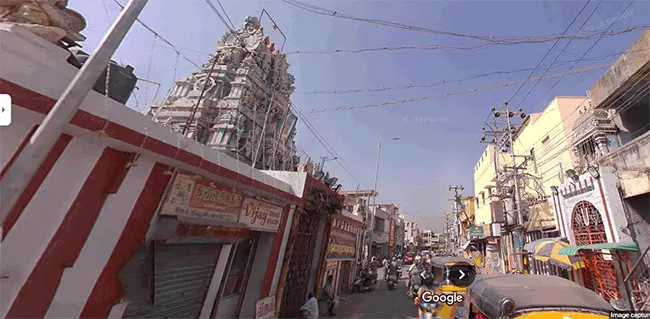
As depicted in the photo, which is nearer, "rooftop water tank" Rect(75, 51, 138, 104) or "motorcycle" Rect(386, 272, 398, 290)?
"rooftop water tank" Rect(75, 51, 138, 104)

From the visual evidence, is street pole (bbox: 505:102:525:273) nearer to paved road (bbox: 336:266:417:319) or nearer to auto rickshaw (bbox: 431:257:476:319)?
paved road (bbox: 336:266:417:319)

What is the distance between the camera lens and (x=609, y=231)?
9.80 meters

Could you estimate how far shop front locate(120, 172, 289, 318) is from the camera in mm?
4398

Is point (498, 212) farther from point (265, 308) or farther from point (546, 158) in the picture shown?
point (265, 308)

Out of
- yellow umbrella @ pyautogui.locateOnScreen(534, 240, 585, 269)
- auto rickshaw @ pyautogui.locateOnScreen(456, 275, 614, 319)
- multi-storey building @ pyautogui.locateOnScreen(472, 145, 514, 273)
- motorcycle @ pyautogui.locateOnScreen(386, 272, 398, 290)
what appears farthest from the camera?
multi-storey building @ pyautogui.locateOnScreen(472, 145, 514, 273)

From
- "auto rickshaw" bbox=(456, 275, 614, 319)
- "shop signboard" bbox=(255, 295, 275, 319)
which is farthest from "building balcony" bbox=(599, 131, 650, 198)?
"shop signboard" bbox=(255, 295, 275, 319)

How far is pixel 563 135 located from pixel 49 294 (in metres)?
20.4

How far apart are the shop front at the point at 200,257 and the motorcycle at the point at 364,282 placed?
10.1 meters

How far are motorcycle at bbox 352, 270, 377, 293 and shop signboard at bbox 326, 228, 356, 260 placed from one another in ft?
4.07

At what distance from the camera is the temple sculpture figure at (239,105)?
886 inches

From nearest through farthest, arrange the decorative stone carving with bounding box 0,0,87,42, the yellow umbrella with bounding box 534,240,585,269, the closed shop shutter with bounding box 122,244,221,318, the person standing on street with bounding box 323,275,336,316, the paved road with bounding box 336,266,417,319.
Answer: the decorative stone carving with bounding box 0,0,87,42 < the closed shop shutter with bounding box 122,244,221,318 < the yellow umbrella with bounding box 534,240,585,269 < the person standing on street with bounding box 323,275,336,316 < the paved road with bounding box 336,266,417,319

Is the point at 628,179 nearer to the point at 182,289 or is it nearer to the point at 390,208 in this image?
the point at 182,289

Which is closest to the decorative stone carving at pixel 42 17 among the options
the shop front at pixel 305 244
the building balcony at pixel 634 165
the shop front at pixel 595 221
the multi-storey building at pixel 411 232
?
the shop front at pixel 305 244

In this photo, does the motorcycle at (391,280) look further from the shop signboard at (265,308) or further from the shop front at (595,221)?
the shop signboard at (265,308)
